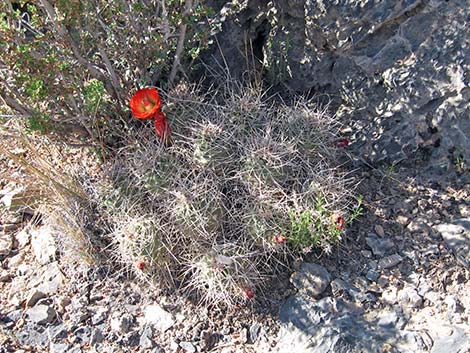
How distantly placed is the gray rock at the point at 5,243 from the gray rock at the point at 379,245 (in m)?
1.99

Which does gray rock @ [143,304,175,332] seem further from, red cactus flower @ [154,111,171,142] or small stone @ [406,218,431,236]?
small stone @ [406,218,431,236]

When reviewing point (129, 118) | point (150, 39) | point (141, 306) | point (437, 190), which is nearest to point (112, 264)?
point (141, 306)

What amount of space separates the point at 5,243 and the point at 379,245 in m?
2.08

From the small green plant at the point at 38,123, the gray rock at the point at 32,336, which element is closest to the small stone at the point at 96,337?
the gray rock at the point at 32,336

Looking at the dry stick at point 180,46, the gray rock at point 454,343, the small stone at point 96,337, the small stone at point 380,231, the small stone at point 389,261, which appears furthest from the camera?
the dry stick at point 180,46

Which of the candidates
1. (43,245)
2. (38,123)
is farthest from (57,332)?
(38,123)

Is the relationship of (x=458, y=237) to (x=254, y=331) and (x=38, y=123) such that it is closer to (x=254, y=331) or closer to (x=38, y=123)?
(x=254, y=331)

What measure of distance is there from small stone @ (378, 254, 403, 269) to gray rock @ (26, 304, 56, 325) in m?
1.67

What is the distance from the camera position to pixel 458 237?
318cm

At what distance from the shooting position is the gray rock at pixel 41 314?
3.13m

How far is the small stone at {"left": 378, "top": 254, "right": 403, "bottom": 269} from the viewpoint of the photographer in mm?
3168

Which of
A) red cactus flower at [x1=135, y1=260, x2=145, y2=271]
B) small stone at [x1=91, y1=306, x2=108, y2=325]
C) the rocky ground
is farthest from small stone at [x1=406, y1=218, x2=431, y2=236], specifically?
small stone at [x1=91, y1=306, x2=108, y2=325]

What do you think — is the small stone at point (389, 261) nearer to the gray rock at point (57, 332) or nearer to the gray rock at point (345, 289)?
the gray rock at point (345, 289)

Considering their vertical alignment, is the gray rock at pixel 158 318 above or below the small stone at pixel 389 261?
below
